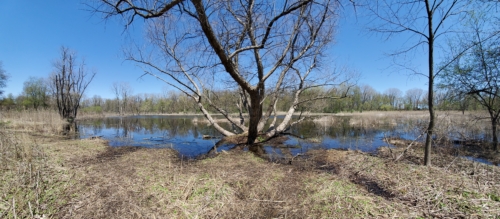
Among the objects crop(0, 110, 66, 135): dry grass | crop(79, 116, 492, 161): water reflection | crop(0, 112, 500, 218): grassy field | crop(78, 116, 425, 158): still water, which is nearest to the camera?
crop(0, 112, 500, 218): grassy field

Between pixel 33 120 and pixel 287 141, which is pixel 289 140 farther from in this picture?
pixel 33 120

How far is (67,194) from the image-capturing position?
2.89 meters

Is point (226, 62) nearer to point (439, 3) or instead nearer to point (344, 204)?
point (344, 204)

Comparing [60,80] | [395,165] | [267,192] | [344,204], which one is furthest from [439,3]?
[60,80]

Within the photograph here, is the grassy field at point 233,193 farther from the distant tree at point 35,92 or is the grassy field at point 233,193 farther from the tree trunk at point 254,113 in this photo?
the distant tree at point 35,92

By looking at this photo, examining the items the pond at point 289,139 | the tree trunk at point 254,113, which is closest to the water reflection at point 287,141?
the pond at point 289,139

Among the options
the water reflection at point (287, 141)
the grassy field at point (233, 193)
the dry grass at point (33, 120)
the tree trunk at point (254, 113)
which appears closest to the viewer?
the grassy field at point (233, 193)

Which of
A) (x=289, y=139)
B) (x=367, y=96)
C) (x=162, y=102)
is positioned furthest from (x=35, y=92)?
(x=367, y=96)

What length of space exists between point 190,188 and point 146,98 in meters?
81.7

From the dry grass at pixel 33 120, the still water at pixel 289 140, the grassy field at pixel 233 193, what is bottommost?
the still water at pixel 289 140

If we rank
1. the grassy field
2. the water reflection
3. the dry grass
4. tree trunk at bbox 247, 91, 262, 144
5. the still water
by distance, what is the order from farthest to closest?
the dry grass, the still water, the water reflection, tree trunk at bbox 247, 91, 262, 144, the grassy field

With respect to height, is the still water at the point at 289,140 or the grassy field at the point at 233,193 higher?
the grassy field at the point at 233,193

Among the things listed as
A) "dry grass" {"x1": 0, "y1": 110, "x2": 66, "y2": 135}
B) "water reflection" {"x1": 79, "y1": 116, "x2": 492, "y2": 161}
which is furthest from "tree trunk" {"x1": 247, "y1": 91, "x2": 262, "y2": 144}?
"dry grass" {"x1": 0, "y1": 110, "x2": 66, "y2": 135}

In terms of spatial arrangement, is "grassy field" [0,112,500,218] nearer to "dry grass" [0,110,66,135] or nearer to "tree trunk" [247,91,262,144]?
"tree trunk" [247,91,262,144]
